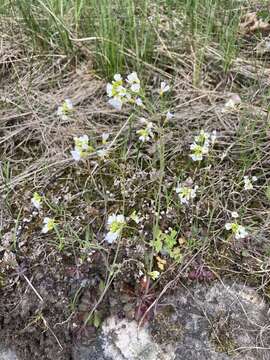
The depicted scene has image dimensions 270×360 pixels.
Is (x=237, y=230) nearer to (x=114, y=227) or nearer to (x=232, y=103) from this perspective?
(x=114, y=227)

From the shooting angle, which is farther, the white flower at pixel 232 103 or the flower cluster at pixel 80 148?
the white flower at pixel 232 103

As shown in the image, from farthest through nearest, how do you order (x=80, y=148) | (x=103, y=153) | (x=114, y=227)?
(x=103, y=153)
(x=80, y=148)
(x=114, y=227)

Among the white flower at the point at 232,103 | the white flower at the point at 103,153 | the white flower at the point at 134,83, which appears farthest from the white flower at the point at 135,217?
the white flower at the point at 232,103

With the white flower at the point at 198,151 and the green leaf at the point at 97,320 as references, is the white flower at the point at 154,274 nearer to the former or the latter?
the green leaf at the point at 97,320

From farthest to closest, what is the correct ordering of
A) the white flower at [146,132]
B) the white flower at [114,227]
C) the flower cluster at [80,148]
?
the white flower at [146,132]
the flower cluster at [80,148]
the white flower at [114,227]

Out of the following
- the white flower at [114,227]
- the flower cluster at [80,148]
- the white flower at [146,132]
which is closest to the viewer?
the white flower at [114,227]

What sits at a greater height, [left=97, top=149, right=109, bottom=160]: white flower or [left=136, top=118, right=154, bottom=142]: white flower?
[left=136, top=118, right=154, bottom=142]: white flower

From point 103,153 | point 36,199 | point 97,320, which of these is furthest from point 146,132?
point 97,320

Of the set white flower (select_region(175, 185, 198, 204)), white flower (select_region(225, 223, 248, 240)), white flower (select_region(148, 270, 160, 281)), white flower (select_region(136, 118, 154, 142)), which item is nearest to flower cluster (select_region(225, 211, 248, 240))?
white flower (select_region(225, 223, 248, 240))

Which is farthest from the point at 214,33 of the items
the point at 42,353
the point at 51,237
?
the point at 42,353

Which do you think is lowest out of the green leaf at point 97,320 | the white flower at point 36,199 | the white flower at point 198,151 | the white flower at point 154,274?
the green leaf at point 97,320

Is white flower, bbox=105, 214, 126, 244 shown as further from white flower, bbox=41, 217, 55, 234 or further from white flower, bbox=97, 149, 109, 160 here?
white flower, bbox=97, 149, 109, 160

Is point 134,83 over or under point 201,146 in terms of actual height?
over
